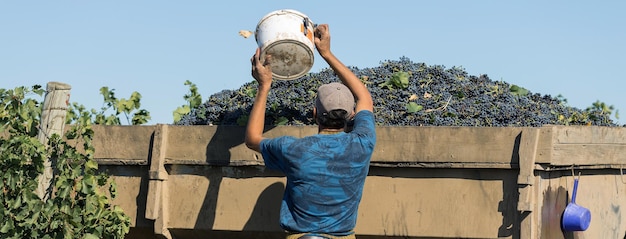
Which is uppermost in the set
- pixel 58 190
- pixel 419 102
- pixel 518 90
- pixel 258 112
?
pixel 518 90

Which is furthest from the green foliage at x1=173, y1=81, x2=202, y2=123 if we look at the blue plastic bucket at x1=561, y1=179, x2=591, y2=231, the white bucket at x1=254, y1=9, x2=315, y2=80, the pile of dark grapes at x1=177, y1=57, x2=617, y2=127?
the blue plastic bucket at x1=561, y1=179, x2=591, y2=231

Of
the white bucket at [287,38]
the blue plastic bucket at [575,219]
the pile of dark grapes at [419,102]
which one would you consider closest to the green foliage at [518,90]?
the pile of dark grapes at [419,102]

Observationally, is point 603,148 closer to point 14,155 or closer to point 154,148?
point 154,148

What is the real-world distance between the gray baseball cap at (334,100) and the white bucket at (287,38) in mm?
802

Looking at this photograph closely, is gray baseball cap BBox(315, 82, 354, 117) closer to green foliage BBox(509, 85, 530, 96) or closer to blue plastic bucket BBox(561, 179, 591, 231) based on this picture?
blue plastic bucket BBox(561, 179, 591, 231)

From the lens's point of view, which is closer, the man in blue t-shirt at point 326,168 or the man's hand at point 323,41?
the man in blue t-shirt at point 326,168

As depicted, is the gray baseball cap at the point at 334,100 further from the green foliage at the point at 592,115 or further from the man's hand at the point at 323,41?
the green foliage at the point at 592,115

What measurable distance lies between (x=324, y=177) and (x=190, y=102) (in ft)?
7.96

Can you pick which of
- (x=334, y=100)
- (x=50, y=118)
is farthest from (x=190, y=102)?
(x=334, y=100)

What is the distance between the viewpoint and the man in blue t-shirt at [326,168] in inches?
156

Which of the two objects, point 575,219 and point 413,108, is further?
point 413,108

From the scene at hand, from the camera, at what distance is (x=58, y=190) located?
5254 mm

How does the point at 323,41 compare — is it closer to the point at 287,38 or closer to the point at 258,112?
the point at 287,38

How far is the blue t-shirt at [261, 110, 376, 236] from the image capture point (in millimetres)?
3963
